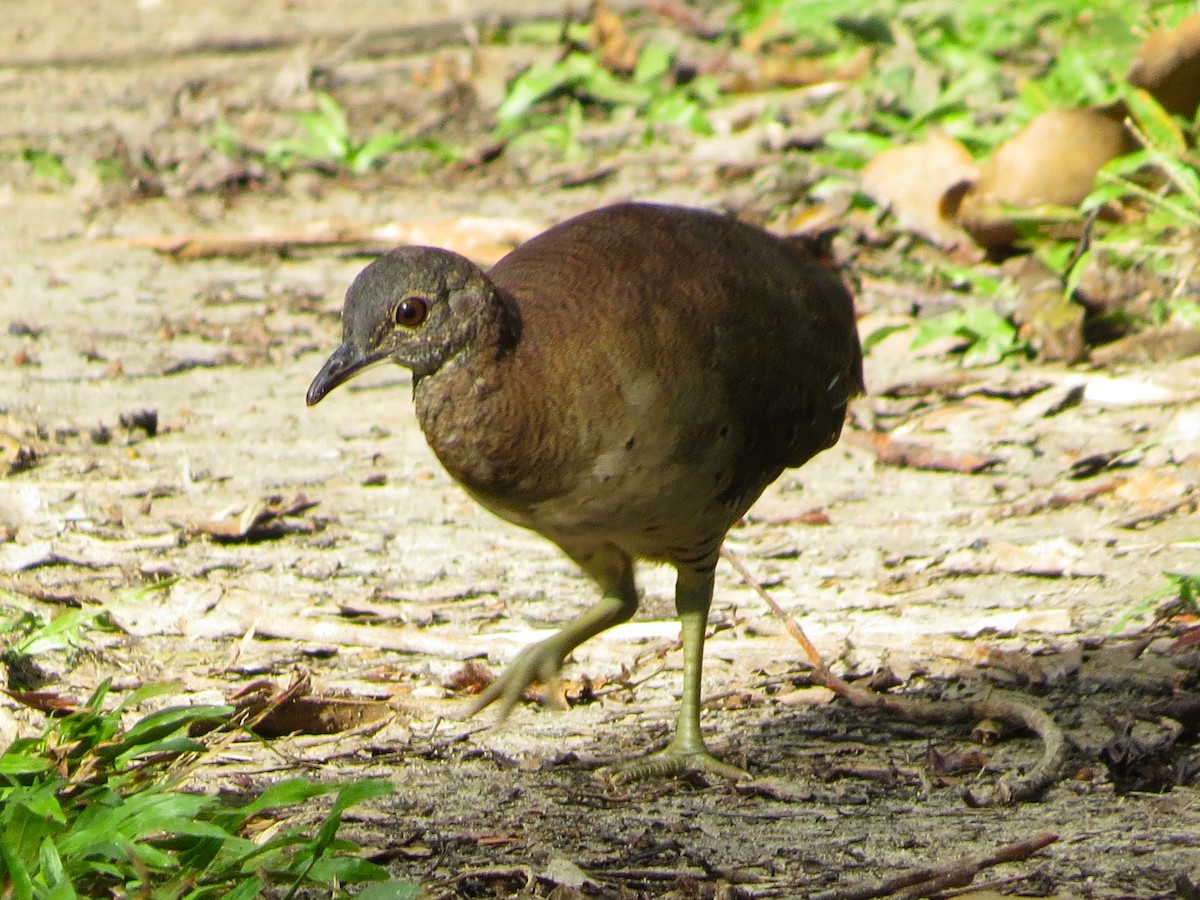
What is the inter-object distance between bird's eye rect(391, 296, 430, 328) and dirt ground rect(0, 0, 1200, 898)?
1.08 metres

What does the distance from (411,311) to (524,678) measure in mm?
1149

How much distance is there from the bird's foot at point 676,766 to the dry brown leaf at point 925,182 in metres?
4.23

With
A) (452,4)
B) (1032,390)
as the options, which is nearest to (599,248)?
(1032,390)

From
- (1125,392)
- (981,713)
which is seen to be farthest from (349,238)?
(981,713)

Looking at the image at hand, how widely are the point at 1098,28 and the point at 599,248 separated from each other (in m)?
6.05

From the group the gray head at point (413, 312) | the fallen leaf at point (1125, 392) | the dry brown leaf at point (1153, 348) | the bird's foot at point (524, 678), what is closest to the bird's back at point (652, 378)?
the gray head at point (413, 312)

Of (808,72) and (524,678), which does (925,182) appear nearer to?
(808,72)

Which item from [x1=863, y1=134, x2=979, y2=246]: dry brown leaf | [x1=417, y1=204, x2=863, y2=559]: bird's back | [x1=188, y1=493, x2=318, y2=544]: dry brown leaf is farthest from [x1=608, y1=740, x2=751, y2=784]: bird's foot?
[x1=863, y1=134, x2=979, y2=246]: dry brown leaf

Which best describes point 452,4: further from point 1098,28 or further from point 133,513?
point 133,513

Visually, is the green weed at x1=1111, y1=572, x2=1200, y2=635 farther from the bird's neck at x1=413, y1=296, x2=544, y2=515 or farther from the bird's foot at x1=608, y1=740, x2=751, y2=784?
the bird's neck at x1=413, y1=296, x2=544, y2=515

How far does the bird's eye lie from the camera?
3.87 meters

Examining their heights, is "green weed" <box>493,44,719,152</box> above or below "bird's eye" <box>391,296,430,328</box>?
above

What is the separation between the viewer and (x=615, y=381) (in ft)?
13.0

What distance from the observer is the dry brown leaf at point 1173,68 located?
293 inches
